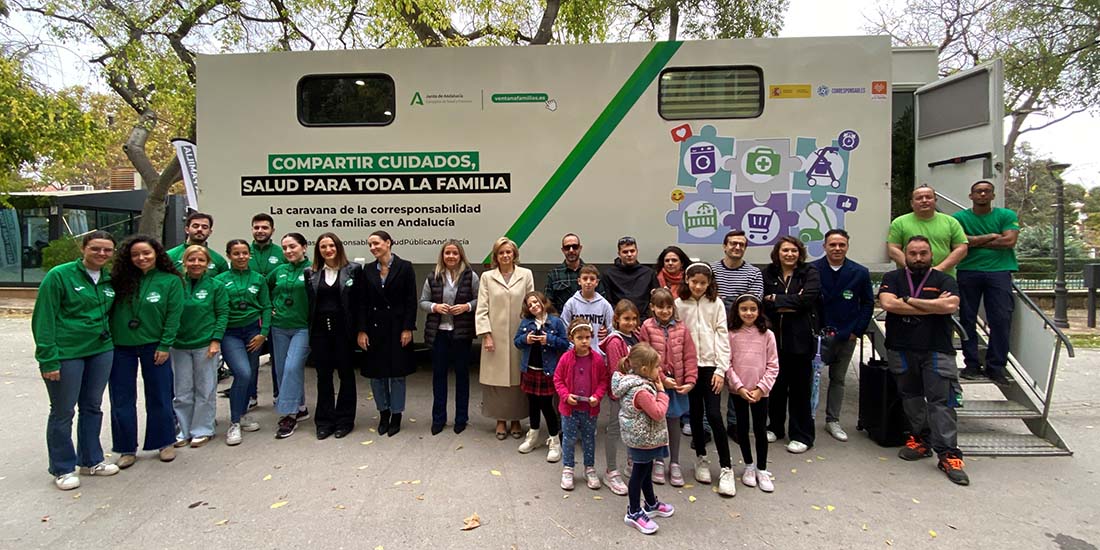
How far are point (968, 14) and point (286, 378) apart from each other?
21.6 m

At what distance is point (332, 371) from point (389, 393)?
0.49 metres

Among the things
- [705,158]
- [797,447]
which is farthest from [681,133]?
[797,447]

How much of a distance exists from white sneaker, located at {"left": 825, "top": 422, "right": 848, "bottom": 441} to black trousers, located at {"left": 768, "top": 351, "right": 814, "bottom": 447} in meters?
0.36

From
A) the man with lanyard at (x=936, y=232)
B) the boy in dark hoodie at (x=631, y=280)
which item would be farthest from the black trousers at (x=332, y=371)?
the man with lanyard at (x=936, y=232)

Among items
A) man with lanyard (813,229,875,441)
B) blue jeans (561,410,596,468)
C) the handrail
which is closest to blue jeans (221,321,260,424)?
blue jeans (561,410,596,468)

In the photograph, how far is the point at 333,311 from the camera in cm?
461

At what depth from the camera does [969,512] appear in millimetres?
3506

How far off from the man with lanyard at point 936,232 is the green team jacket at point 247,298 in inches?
201

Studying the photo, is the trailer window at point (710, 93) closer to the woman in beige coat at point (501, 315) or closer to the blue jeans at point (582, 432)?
the woman in beige coat at point (501, 315)

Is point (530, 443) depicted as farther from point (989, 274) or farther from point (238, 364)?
point (989, 274)

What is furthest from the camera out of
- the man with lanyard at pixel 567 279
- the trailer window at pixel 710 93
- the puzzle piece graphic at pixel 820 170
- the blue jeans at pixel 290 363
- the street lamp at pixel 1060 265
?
the street lamp at pixel 1060 265

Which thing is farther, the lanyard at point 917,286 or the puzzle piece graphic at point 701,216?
the puzzle piece graphic at point 701,216

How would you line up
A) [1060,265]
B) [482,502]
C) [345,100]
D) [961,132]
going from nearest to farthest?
[482,502] → [961,132] → [345,100] → [1060,265]

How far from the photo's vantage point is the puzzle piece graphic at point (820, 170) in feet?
16.3
